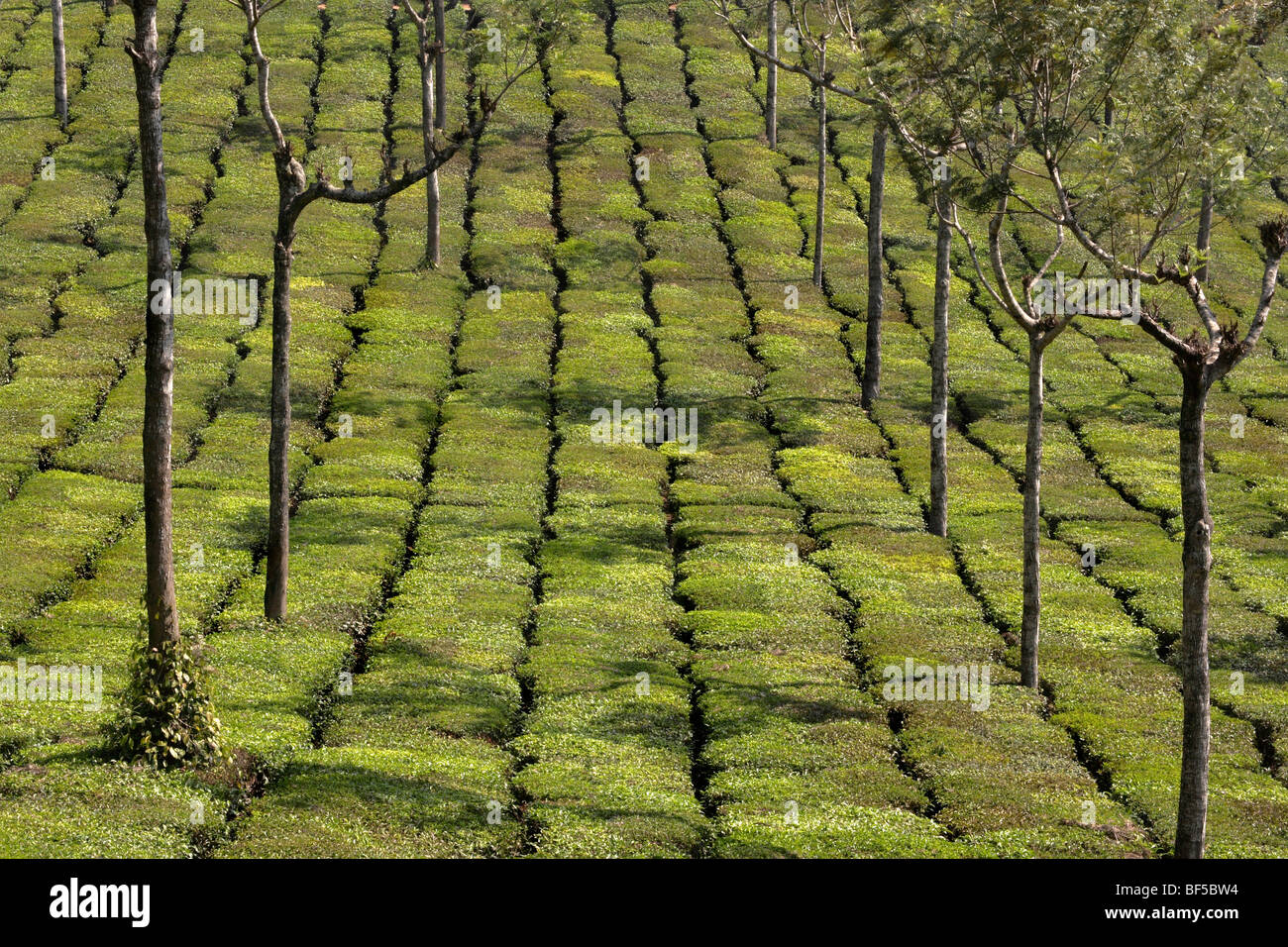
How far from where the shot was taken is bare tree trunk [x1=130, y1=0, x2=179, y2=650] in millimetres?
25562

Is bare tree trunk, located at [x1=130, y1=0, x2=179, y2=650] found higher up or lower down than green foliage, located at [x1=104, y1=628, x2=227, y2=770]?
higher up

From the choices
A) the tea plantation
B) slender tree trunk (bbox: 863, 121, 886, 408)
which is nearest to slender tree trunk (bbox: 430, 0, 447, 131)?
the tea plantation

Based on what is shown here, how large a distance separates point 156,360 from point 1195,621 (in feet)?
62.3

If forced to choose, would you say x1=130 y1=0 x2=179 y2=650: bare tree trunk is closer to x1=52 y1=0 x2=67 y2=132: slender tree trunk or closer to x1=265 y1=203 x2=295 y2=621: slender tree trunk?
x1=265 y1=203 x2=295 y2=621: slender tree trunk

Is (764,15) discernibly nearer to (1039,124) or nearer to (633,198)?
(633,198)

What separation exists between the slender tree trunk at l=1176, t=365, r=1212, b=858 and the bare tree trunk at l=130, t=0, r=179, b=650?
59.0 feet

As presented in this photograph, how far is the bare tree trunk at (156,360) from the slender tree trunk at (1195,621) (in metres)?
18.0

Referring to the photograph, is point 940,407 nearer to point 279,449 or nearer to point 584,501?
point 584,501

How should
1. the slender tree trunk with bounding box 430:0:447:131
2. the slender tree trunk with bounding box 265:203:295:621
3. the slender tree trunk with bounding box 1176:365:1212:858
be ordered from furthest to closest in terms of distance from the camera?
the slender tree trunk with bounding box 430:0:447:131
the slender tree trunk with bounding box 265:203:295:621
the slender tree trunk with bounding box 1176:365:1212:858

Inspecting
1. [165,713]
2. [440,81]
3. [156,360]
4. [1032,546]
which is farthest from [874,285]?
[165,713]

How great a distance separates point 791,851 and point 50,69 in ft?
240

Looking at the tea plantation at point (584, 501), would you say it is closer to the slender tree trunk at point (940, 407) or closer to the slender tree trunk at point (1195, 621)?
the slender tree trunk at point (940, 407)

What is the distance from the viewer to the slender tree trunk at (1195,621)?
23.8 meters

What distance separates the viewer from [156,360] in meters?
25.8
